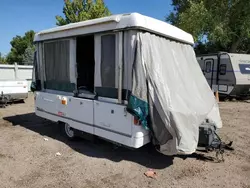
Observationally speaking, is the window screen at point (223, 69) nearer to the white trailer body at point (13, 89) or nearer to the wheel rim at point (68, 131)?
the wheel rim at point (68, 131)

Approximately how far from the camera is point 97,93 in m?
4.84

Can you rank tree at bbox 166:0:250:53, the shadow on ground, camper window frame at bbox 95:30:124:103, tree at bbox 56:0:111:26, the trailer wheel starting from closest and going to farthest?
camper window frame at bbox 95:30:124:103
the shadow on ground
the trailer wheel
tree at bbox 166:0:250:53
tree at bbox 56:0:111:26

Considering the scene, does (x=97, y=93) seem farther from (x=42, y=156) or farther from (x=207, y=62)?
(x=207, y=62)

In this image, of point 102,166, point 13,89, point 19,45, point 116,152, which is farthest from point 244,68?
point 19,45

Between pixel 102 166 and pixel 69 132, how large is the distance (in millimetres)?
1712

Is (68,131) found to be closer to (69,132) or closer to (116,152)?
(69,132)

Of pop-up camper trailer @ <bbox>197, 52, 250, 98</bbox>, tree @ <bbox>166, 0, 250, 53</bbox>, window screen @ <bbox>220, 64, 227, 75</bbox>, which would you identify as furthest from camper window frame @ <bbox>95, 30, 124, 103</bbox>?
tree @ <bbox>166, 0, 250, 53</bbox>

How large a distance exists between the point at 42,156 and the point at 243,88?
1129cm

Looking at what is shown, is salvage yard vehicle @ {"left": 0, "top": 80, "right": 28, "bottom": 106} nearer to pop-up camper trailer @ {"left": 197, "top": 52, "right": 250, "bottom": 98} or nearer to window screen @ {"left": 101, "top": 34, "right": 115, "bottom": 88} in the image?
window screen @ {"left": 101, "top": 34, "right": 115, "bottom": 88}

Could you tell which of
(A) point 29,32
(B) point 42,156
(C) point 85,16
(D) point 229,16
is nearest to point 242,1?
(D) point 229,16

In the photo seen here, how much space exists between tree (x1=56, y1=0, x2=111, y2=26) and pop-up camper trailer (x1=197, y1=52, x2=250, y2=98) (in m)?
9.50

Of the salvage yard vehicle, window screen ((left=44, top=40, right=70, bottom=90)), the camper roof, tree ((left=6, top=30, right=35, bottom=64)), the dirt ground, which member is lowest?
the dirt ground

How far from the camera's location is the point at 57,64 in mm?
5793

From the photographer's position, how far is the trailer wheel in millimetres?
5639
